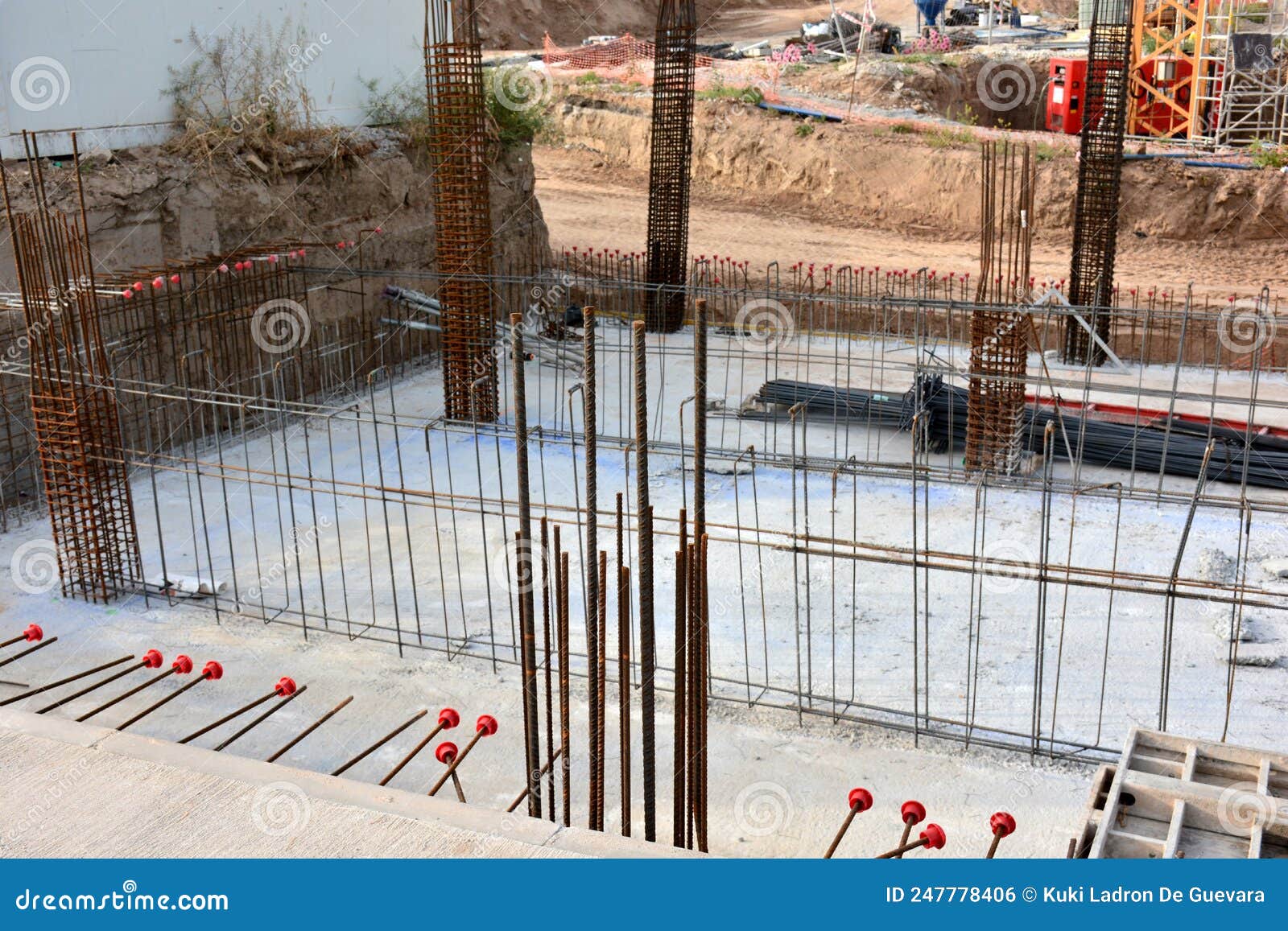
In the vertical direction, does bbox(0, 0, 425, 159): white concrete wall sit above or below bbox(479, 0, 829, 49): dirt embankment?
below

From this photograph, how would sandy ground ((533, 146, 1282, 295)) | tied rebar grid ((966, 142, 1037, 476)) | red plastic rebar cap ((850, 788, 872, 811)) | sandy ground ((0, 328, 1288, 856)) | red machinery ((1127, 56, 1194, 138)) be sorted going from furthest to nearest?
red machinery ((1127, 56, 1194, 138))
sandy ground ((533, 146, 1282, 295))
tied rebar grid ((966, 142, 1037, 476))
sandy ground ((0, 328, 1288, 856))
red plastic rebar cap ((850, 788, 872, 811))

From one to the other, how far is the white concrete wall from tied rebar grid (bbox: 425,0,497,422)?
3174 mm

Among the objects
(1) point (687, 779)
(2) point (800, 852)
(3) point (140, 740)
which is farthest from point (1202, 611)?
(3) point (140, 740)

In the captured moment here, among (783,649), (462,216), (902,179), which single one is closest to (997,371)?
(783,649)

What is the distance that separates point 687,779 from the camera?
19.9 feet

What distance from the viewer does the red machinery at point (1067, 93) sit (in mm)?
25875

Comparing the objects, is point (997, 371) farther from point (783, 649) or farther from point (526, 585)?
point (526, 585)

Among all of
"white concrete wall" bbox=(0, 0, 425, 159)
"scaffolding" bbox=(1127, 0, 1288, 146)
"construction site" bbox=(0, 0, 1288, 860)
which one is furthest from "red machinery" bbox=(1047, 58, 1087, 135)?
"white concrete wall" bbox=(0, 0, 425, 159)

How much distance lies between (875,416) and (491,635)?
619 cm

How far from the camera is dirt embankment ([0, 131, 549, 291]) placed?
12.9 meters

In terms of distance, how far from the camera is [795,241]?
2261 cm

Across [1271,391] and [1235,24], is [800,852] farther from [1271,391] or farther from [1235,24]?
[1235,24]

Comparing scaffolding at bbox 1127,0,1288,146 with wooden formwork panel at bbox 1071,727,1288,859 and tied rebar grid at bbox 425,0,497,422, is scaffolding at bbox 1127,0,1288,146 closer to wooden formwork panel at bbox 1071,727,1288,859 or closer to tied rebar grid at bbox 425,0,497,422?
tied rebar grid at bbox 425,0,497,422

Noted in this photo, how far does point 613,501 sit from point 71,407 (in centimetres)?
429
